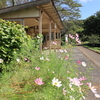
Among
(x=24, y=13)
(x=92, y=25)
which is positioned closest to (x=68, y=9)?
(x=92, y=25)

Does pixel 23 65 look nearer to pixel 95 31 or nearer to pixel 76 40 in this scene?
pixel 76 40

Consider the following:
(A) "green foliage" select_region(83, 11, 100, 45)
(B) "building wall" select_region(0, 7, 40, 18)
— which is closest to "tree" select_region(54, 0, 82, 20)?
(A) "green foliage" select_region(83, 11, 100, 45)

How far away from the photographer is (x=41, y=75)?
1905 millimetres

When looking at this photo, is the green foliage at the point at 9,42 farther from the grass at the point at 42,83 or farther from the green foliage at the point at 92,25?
the green foliage at the point at 92,25

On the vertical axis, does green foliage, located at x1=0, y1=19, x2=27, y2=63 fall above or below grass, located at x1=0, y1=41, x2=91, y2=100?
above

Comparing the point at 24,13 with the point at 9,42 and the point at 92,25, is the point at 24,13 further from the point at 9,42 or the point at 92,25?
the point at 92,25

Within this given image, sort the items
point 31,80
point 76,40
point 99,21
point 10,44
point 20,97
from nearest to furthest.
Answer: point 20,97
point 31,80
point 76,40
point 10,44
point 99,21

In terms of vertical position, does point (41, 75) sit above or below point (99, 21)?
below

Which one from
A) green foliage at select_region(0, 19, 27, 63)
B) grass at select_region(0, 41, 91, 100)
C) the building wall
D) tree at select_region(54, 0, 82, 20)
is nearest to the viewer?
grass at select_region(0, 41, 91, 100)

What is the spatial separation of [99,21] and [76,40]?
33.9 m

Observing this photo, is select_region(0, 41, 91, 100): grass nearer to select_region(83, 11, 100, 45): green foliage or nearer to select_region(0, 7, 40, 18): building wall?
select_region(0, 7, 40, 18): building wall

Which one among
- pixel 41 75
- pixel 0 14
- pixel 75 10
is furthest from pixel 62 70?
pixel 75 10

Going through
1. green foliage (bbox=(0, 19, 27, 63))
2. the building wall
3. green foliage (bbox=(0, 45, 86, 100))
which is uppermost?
the building wall

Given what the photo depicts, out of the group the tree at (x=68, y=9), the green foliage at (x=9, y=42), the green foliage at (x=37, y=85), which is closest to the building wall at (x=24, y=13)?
the green foliage at (x=9, y=42)
